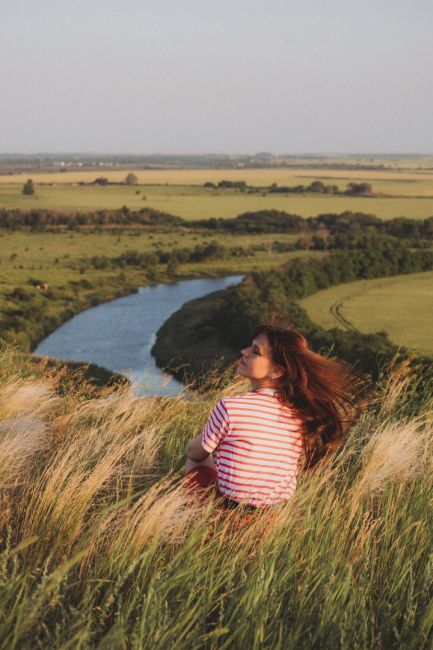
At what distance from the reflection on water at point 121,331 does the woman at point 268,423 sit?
104ft

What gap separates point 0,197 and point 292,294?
314ft

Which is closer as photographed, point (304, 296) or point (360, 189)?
point (304, 296)

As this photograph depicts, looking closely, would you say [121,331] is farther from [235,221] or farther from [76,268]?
[235,221]

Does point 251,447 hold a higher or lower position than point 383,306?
higher

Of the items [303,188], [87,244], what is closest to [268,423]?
[87,244]

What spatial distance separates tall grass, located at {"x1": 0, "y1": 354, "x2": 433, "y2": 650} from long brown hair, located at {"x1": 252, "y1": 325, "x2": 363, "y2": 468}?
0.98 ft

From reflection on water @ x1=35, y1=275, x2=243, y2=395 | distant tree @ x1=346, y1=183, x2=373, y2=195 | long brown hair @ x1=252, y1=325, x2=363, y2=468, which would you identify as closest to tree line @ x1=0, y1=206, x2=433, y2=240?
reflection on water @ x1=35, y1=275, x2=243, y2=395

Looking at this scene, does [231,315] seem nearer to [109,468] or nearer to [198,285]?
[198,285]

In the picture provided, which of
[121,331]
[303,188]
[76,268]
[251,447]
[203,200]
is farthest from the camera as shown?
[303,188]

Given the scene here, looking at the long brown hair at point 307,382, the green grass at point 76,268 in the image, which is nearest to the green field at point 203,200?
the green grass at point 76,268

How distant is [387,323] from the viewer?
48.6 metres

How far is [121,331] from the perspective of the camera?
5272 centimetres

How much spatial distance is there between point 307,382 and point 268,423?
278 millimetres

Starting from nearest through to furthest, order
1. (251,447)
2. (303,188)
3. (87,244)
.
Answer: (251,447)
(87,244)
(303,188)
